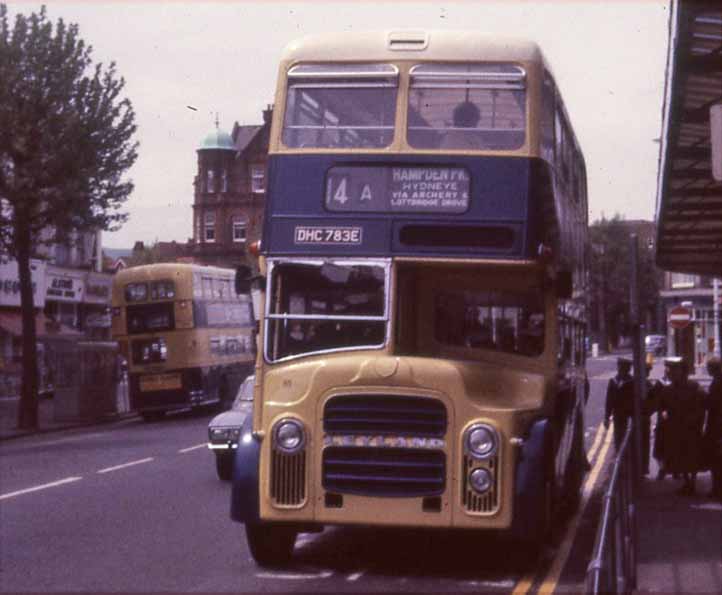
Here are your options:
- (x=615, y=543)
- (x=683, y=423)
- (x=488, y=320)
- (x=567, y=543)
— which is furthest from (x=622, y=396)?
(x=615, y=543)

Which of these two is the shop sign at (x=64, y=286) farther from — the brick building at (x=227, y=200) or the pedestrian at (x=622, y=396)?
the pedestrian at (x=622, y=396)

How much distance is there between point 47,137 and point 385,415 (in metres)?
23.6

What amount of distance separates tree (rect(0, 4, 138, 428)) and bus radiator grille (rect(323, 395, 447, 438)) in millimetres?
23116

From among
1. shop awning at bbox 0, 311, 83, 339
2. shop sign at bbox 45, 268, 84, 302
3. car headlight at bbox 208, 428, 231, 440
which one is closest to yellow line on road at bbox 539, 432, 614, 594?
car headlight at bbox 208, 428, 231, 440

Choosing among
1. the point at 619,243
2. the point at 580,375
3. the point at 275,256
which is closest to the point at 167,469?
the point at 580,375

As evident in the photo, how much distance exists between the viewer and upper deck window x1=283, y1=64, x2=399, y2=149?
12695 millimetres

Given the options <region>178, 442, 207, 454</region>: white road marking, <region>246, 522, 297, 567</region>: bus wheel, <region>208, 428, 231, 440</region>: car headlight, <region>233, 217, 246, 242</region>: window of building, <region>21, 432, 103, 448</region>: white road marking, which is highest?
<region>233, 217, 246, 242</region>: window of building

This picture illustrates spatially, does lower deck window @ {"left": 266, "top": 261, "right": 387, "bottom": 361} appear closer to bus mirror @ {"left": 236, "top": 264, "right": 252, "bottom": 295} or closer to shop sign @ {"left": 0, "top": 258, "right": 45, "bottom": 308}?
bus mirror @ {"left": 236, "top": 264, "right": 252, "bottom": 295}

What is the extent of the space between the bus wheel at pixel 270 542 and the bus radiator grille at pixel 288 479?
52cm

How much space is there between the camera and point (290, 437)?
472 inches

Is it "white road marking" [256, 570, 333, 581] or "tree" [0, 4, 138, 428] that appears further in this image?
"tree" [0, 4, 138, 428]

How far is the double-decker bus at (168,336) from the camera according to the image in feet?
134

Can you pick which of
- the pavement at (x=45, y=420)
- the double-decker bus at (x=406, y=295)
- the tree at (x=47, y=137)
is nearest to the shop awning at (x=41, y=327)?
the pavement at (x=45, y=420)

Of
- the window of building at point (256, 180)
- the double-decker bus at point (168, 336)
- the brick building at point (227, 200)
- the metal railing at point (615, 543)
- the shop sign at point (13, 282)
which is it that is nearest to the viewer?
the metal railing at point (615, 543)
